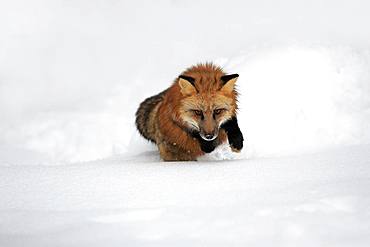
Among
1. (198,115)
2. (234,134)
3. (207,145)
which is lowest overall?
(207,145)

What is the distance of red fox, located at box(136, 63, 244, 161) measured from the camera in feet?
16.6

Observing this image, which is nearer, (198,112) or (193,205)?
(193,205)

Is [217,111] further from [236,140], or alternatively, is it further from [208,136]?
[236,140]

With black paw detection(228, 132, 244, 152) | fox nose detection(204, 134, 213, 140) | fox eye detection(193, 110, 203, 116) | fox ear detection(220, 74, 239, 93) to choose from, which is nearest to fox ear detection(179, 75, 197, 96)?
fox eye detection(193, 110, 203, 116)

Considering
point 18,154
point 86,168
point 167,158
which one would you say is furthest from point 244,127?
point 18,154

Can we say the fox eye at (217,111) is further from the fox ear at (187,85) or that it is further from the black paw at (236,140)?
the black paw at (236,140)

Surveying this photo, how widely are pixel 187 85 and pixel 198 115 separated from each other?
0.33m

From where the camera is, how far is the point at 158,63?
11.5 m

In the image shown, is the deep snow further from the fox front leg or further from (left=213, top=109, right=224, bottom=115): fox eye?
the fox front leg

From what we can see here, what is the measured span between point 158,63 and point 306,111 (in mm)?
5221

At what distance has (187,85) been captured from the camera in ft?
16.7

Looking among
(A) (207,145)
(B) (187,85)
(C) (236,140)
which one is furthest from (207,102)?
(C) (236,140)

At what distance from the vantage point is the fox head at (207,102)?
5.02 meters

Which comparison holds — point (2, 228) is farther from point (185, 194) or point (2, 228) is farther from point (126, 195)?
point (185, 194)
